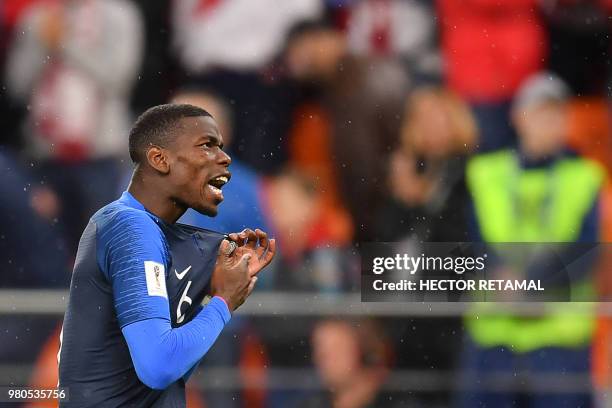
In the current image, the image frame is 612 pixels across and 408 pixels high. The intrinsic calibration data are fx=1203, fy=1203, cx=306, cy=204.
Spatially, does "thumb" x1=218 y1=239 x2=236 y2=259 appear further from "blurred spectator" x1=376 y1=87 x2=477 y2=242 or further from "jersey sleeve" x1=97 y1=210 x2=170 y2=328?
"blurred spectator" x1=376 y1=87 x2=477 y2=242

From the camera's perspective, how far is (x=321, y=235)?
4.93 m

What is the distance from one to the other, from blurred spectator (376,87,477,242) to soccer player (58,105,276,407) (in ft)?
7.63

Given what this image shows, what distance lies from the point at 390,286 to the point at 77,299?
99.8 inches

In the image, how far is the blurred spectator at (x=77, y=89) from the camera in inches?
197

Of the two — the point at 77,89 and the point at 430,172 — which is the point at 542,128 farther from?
the point at 77,89

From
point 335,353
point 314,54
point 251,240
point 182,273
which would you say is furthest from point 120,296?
point 314,54

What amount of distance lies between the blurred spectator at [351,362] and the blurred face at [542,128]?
0.97 m

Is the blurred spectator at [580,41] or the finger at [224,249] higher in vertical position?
the blurred spectator at [580,41]

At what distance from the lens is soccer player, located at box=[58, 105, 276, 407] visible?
236 cm

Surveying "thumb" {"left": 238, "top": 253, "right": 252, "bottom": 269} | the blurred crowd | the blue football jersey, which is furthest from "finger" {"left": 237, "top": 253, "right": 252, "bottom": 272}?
the blurred crowd

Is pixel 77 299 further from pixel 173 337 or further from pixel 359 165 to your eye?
pixel 359 165

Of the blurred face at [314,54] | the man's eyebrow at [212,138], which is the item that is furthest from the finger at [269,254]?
the blurred face at [314,54]

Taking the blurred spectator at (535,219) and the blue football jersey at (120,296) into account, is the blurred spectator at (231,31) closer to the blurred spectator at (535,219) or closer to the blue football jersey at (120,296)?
the blurred spectator at (535,219)

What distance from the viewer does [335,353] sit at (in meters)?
4.90
